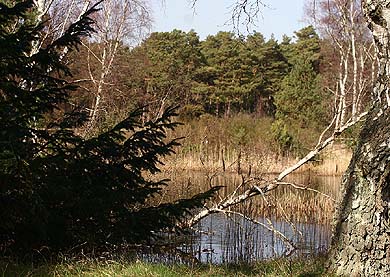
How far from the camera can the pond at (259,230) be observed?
281 inches

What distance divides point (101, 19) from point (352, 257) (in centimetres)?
1216

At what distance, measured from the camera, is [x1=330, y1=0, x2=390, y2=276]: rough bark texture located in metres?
4.29

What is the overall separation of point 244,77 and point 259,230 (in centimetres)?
2724

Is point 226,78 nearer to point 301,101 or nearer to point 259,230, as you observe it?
point 301,101

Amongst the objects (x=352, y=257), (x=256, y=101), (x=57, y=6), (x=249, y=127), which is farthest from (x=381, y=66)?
(x=256, y=101)

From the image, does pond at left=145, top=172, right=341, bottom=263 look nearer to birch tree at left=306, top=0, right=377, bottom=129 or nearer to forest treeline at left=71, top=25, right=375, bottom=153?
birch tree at left=306, top=0, right=377, bottom=129

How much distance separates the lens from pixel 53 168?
18.0 ft

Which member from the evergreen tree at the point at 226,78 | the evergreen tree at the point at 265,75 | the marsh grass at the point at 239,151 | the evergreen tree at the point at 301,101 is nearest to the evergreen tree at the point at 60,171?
the marsh grass at the point at 239,151

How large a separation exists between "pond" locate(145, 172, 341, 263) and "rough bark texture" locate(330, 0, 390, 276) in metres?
1.88

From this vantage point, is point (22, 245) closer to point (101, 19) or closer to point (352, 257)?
point (352, 257)

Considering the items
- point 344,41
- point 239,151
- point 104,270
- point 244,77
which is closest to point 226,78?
point 244,77

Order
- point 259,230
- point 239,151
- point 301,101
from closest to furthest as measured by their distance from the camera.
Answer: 1. point 239,151
2. point 259,230
3. point 301,101

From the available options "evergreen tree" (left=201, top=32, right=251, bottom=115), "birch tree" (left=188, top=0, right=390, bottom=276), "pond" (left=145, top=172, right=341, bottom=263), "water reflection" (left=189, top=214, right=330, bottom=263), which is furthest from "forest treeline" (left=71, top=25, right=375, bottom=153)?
"birch tree" (left=188, top=0, right=390, bottom=276)

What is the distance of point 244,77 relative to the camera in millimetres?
35719
